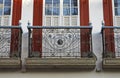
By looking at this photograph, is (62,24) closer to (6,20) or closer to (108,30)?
(108,30)

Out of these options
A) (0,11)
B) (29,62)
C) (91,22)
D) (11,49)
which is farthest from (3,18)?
(91,22)

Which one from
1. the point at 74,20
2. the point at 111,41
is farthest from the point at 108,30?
the point at 74,20

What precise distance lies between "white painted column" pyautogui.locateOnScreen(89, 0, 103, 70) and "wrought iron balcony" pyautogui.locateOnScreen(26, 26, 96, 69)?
0.95ft

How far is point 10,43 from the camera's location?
12.1 meters

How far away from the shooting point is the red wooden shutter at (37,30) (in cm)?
1209

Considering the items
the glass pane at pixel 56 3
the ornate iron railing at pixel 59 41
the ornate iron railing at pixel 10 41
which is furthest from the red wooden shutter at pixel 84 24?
the ornate iron railing at pixel 10 41

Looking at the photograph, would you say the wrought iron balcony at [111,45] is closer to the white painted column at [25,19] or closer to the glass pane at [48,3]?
the glass pane at [48,3]

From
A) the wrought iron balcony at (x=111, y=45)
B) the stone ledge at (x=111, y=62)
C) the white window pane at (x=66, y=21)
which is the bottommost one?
the stone ledge at (x=111, y=62)

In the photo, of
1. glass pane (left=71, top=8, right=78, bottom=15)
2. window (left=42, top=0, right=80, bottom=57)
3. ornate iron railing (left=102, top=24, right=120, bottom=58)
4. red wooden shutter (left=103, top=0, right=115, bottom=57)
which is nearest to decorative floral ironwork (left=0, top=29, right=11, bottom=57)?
window (left=42, top=0, right=80, bottom=57)

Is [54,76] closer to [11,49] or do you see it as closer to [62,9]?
[11,49]

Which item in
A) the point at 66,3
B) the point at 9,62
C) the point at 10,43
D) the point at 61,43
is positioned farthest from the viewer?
the point at 66,3

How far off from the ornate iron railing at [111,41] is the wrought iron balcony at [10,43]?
9.30ft

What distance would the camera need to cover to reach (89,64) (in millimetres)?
11531

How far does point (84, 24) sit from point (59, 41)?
1129 millimetres
